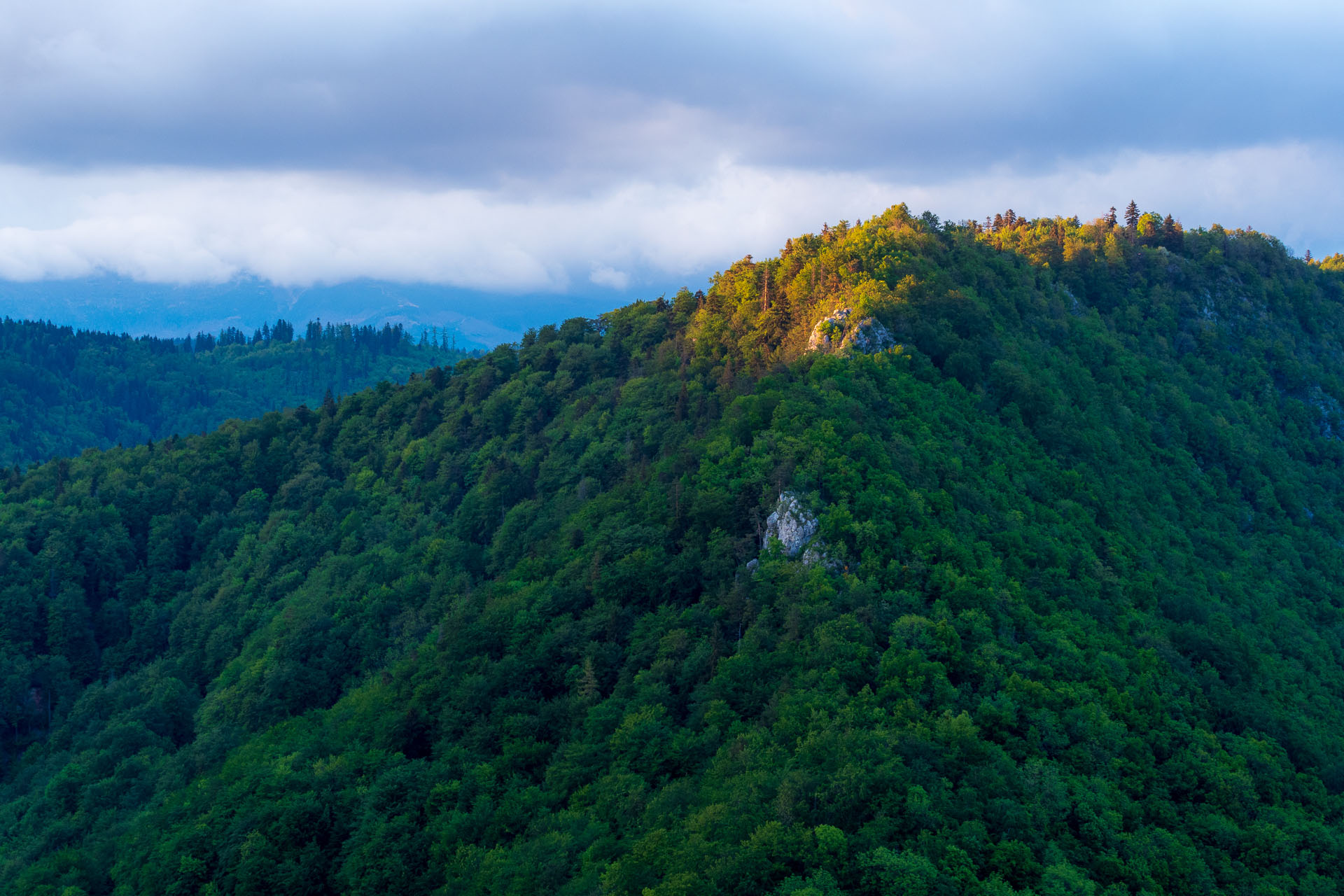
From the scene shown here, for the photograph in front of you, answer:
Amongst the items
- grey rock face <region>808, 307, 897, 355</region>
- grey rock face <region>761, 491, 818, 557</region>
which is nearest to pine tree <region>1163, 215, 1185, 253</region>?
grey rock face <region>808, 307, 897, 355</region>

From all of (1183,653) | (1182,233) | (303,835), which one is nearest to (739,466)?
(1183,653)

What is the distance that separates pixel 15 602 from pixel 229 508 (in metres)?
23.7

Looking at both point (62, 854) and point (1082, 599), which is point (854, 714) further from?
point (62, 854)

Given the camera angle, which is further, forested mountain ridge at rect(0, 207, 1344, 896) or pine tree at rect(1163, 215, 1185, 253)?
pine tree at rect(1163, 215, 1185, 253)

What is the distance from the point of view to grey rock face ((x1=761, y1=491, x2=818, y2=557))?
56938mm

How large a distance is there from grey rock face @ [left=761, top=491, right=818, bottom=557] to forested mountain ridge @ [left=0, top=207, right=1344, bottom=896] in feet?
3.99

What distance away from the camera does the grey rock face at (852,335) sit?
243 ft

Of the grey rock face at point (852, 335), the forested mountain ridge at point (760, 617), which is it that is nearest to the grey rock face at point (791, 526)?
the forested mountain ridge at point (760, 617)

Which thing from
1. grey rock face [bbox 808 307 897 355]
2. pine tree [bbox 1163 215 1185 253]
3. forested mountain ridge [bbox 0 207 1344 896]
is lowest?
forested mountain ridge [bbox 0 207 1344 896]

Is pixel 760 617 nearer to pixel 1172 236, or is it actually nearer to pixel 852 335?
pixel 852 335

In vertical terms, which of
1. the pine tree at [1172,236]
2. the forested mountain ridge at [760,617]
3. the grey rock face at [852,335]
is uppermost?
the pine tree at [1172,236]

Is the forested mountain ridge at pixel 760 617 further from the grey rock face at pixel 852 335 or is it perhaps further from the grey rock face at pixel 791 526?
the grey rock face at pixel 852 335

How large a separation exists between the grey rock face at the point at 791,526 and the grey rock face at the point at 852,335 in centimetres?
1937

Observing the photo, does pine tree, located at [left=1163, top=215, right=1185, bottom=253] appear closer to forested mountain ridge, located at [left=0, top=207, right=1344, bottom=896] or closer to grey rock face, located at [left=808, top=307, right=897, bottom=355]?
forested mountain ridge, located at [left=0, top=207, right=1344, bottom=896]
